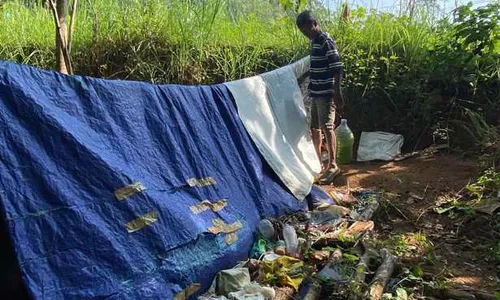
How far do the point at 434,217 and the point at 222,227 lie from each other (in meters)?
2.06

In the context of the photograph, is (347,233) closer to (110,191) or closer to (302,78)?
(110,191)

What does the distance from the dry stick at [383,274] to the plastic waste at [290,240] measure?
1.73 feet

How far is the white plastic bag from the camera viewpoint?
17.8ft

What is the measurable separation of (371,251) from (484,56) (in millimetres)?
3325

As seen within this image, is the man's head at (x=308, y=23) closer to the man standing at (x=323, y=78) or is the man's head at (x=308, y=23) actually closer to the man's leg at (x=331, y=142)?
the man standing at (x=323, y=78)

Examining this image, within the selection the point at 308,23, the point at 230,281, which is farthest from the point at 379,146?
the point at 230,281

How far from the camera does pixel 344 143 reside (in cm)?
526

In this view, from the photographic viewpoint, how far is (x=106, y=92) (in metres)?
2.59

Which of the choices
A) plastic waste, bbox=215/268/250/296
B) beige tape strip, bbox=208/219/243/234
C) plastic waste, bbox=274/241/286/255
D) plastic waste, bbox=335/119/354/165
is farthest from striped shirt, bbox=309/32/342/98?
plastic waste, bbox=215/268/250/296

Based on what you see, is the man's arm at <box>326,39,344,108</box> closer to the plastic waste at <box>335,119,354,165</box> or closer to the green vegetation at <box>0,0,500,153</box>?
the plastic waste at <box>335,119,354,165</box>

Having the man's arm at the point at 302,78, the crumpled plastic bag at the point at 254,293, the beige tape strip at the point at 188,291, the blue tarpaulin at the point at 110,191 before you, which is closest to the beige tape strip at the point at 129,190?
the blue tarpaulin at the point at 110,191

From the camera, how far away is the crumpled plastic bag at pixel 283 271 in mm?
2609

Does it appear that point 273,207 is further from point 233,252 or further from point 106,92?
point 106,92

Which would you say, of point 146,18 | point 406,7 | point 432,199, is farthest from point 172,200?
point 406,7
